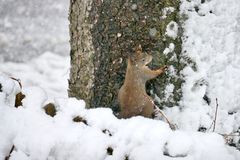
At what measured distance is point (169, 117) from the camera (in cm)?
299

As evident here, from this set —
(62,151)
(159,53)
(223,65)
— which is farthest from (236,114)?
(62,151)

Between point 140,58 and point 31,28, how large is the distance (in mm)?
5435

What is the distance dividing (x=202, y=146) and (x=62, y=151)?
2.21 feet

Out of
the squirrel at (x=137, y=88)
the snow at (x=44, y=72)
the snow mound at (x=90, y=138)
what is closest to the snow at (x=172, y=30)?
the squirrel at (x=137, y=88)

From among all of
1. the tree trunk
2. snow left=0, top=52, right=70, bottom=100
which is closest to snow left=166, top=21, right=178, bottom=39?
the tree trunk

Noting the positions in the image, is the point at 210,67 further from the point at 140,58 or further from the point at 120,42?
the point at 120,42

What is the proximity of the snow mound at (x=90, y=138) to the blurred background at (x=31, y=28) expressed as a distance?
5.07 metres

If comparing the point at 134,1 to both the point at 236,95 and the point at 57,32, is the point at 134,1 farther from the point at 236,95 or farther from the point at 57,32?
the point at 57,32

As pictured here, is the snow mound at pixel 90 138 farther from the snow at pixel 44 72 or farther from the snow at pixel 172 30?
the snow at pixel 44 72

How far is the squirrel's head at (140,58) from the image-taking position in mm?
2927

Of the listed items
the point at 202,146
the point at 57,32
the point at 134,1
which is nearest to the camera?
the point at 202,146

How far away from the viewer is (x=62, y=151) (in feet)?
7.50

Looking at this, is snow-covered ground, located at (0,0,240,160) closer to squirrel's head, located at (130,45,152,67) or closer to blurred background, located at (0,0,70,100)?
squirrel's head, located at (130,45,152,67)

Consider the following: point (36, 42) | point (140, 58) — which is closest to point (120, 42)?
point (140, 58)
